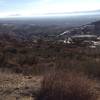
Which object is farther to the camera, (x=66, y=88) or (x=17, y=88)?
(x=17, y=88)

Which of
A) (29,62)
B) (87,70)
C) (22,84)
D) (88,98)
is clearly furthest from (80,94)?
(29,62)

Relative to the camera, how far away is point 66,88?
22.3 feet

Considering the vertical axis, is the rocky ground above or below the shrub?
below

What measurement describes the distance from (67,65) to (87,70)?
108cm

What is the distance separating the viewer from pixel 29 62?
16438 mm

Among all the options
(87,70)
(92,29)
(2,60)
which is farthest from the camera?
(92,29)

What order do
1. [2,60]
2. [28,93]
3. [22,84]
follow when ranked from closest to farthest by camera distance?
[28,93] < [22,84] < [2,60]

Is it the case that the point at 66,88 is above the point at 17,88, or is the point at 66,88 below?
above

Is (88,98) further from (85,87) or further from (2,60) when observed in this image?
(2,60)

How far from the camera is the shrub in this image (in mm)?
6727

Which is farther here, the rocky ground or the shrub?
the rocky ground

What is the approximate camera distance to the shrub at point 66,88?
6.73 meters

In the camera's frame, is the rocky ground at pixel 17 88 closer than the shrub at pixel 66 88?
No

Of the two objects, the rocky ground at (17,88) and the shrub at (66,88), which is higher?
the shrub at (66,88)
